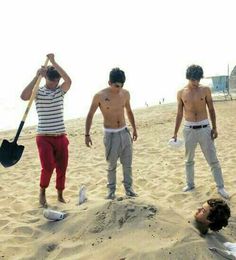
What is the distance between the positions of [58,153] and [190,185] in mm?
2039

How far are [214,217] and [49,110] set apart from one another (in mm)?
2469

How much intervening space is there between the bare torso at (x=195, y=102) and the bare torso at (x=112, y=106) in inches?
36.3

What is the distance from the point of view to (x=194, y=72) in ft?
17.7

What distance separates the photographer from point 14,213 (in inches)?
202

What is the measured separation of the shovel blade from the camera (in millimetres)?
5125

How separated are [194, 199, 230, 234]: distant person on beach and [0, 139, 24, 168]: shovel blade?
2.57 m

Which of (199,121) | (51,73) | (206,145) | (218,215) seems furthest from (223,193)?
(51,73)

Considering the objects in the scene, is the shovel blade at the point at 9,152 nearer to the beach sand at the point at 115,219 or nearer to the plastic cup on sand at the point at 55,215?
the beach sand at the point at 115,219

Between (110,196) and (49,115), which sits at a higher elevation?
(49,115)

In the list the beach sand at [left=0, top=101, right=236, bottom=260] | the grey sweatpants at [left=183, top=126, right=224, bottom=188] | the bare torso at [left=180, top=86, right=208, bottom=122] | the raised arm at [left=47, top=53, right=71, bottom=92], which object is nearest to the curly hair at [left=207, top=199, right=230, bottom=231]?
the beach sand at [left=0, top=101, right=236, bottom=260]

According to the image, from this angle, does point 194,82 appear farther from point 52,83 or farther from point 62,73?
point 52,83

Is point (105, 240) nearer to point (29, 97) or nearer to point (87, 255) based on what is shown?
point (87, 255)

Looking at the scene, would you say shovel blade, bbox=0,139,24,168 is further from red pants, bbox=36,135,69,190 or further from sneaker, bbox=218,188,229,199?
sneaker, bbox=218,188,229,199

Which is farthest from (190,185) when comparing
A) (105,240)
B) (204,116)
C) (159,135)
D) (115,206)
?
(159,135)
